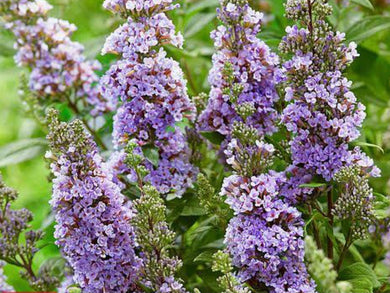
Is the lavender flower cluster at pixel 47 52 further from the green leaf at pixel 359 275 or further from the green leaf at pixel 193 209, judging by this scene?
the green leaf at pixel 359 275

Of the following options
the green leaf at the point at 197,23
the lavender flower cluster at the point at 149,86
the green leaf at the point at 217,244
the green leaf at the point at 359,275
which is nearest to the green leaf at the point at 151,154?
the lavender flower cluster at the point at 149,86

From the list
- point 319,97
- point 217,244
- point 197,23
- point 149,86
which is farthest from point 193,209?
point 197,23

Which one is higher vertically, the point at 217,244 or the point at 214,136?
the point at 214,136

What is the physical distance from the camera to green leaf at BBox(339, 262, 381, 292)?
1343 mm

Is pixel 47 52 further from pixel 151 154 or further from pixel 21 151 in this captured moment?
pixel 151 154

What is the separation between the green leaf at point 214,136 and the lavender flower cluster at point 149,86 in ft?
0.18

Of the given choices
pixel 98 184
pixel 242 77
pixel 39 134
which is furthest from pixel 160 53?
pixel 39 134

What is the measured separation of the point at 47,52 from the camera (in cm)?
193

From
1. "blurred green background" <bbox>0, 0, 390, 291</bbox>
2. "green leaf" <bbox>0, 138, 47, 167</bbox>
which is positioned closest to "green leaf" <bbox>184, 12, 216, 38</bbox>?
"blurred green background" <bbox>0, 0, 390, 291</bbox>

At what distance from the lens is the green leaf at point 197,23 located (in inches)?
87.0

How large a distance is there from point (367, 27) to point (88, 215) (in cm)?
100

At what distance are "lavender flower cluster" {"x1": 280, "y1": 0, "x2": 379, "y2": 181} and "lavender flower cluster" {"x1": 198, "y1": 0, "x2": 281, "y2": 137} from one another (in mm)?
77

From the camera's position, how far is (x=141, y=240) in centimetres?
127

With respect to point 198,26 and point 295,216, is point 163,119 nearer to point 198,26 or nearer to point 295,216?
point 295,216
